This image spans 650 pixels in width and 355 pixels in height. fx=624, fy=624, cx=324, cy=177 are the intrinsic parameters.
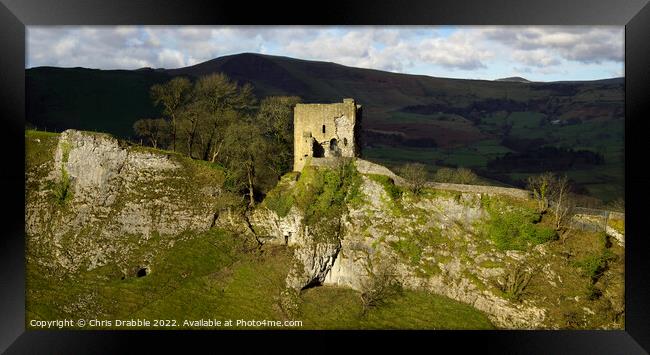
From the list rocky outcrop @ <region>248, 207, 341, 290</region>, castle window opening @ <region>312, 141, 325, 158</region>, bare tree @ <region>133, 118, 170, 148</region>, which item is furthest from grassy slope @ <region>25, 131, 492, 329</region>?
bare tree @ <region>133, 118, 170, 148</region>

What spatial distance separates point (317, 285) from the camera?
76.0ft

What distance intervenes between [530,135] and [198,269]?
85809 millimetres

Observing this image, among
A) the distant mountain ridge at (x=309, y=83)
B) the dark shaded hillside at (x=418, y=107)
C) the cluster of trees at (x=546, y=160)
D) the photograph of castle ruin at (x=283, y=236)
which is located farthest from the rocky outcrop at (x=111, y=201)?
the cluster of trees at (x=546, y=160)

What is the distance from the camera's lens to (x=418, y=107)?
11956cm

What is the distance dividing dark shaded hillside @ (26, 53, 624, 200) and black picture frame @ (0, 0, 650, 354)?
47367 mm

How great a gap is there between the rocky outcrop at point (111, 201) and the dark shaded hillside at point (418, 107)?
125 ft

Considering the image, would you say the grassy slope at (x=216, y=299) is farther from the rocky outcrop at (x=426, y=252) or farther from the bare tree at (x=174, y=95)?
the bare tree at (x=174, y=95)

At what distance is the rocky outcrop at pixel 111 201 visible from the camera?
23344 mm

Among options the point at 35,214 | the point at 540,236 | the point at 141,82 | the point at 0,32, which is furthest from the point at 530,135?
the point at 0,32

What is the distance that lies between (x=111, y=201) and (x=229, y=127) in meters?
5.70

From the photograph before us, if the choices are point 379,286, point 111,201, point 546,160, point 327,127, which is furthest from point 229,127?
point 546,160

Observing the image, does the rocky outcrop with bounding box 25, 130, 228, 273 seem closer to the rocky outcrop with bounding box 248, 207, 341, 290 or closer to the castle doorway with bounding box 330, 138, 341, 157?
the rocky outcrop with bounding box 248, 207, 341, 290

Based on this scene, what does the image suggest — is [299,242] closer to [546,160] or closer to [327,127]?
[327,127]

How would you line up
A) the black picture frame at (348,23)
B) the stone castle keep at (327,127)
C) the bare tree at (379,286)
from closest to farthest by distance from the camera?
the black picture frame at (348,23), the bare tree at (379,286), the stone castle keep at (327,127)
